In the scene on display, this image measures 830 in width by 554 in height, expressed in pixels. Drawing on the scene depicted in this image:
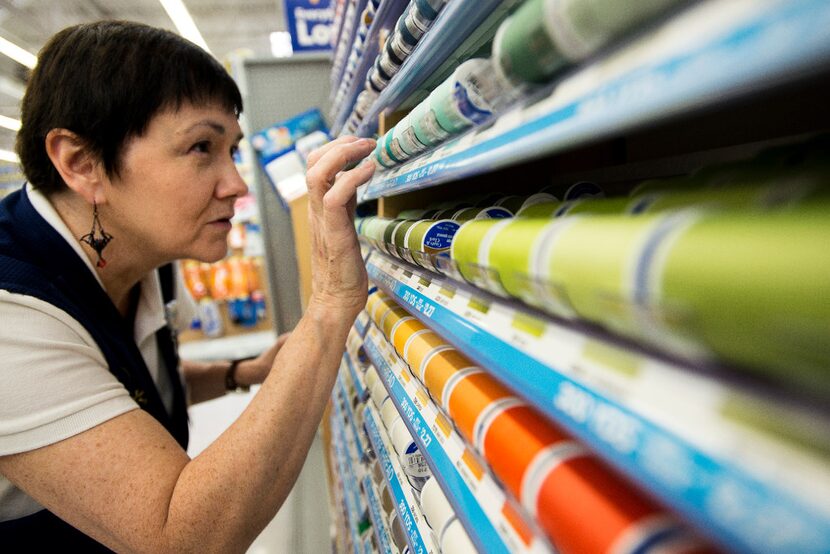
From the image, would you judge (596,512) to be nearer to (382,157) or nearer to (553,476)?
(553,476)

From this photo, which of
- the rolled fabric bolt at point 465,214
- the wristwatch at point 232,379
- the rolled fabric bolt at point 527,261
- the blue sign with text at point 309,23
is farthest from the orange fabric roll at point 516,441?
the blue sign with text at point 309,23

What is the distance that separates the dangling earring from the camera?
1133mm

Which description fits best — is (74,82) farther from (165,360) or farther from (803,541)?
(803,541)

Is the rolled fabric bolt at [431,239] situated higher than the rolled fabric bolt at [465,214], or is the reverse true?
the rolled fabric bolt at [465,214]

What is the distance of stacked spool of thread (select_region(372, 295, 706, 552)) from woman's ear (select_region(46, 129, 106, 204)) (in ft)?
3.14

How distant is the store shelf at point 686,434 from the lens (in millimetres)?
219

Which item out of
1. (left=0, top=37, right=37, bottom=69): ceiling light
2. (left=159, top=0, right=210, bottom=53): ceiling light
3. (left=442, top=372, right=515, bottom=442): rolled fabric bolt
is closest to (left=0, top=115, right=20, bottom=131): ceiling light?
(left=0, top=37, right=37, bottom=69): ceiling light

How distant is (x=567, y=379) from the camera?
1.28ft

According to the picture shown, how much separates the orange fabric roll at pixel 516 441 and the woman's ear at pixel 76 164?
1.06 meters

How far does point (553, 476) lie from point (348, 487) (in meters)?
1.52

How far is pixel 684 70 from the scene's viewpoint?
→ 0.26 m

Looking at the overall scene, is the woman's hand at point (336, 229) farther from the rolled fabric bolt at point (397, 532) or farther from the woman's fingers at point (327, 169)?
the rolled fabric bolt at point (397, 532)

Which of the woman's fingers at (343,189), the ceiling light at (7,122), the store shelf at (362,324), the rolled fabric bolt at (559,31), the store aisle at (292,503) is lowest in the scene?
the store aisle at (292,503)

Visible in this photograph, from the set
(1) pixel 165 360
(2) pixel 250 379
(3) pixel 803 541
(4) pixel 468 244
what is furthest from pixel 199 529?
(2) pixel 250 379
